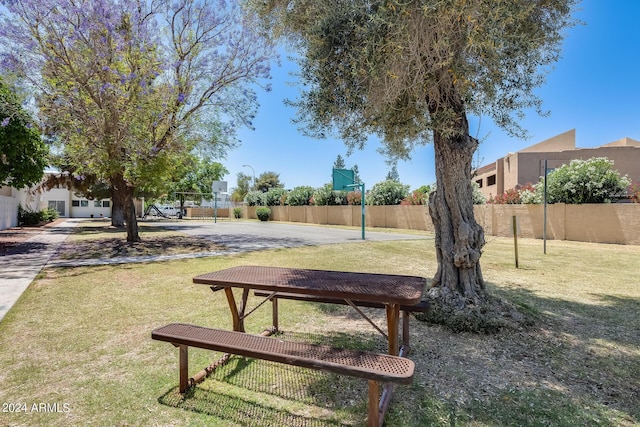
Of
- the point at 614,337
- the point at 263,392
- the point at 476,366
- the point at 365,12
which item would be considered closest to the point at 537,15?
the point at 365,12

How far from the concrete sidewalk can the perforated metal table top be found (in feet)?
10.7

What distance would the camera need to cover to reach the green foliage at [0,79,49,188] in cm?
939

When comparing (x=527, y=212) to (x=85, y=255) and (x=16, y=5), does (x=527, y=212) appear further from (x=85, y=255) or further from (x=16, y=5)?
(x=16, y=5)

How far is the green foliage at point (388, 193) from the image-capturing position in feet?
81.0

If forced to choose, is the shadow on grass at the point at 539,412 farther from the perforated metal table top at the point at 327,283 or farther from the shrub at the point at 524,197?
the shrub at the point at 524,197

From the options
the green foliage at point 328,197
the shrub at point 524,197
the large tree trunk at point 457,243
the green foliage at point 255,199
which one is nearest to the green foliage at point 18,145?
the large tree trunk at point 457,243

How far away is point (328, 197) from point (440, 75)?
86.0 ft

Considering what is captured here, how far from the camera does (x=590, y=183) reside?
1362cm

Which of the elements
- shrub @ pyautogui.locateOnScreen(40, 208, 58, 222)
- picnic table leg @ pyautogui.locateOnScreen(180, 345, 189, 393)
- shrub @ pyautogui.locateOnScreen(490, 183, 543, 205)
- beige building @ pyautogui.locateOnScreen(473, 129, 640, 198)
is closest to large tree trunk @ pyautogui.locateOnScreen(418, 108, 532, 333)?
picnic table leg @ pyautogui.locateOnScreen(180, 345, 189, 393)

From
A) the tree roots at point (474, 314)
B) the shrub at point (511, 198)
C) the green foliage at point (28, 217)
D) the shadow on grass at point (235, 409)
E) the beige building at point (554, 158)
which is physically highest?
the beige building at point (554, 158)

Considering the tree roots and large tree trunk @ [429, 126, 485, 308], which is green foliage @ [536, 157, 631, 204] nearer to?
the tree roots

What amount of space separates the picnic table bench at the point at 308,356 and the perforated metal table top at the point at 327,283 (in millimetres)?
482

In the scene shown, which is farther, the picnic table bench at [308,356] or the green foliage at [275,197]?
the green foliage at [275,197]

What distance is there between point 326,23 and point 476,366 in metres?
3.80
